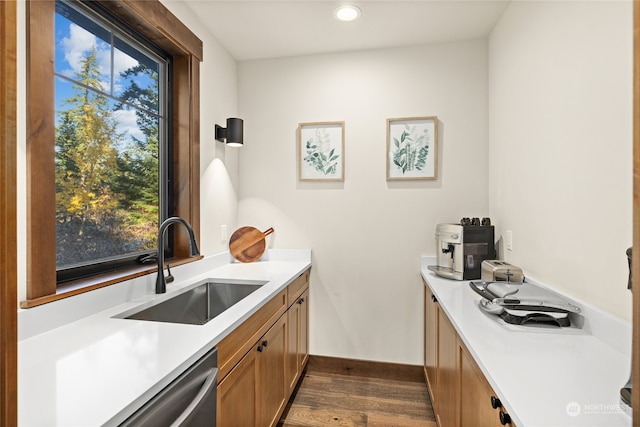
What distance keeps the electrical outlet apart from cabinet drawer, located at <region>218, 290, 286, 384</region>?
1.43 meters

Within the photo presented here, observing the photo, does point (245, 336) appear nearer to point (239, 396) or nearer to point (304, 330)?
point (239, 396)

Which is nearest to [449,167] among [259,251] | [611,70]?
[611,70]

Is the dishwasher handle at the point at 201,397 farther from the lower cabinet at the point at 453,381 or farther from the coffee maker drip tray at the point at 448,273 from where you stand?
the coffee maker drip tray at the point at 448,273

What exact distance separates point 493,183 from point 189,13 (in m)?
2.31

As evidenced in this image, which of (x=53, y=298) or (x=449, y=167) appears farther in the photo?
(x=449, y=167)

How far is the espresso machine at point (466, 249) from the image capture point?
2023mm

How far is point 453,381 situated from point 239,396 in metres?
0.95

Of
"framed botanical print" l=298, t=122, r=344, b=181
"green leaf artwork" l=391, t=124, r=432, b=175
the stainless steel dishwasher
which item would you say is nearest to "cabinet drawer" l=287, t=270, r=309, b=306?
"framed botanical print" l=298, t=122, r=344, b=181

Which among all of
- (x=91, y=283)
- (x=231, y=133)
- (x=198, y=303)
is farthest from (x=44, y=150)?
(x=231, y=133)

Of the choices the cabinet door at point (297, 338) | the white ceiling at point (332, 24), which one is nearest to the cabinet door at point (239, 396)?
the cabinet door at point (297, 338)

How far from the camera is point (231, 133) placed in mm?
2359

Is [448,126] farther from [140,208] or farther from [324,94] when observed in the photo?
[140,208]

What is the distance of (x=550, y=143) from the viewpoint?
59.7 inches

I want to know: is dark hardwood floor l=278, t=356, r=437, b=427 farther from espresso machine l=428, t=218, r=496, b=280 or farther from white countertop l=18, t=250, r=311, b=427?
white countertop l=18, t=250, r=311, b=427
